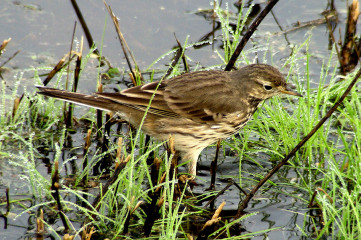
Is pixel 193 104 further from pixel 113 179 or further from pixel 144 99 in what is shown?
pixel 113 179

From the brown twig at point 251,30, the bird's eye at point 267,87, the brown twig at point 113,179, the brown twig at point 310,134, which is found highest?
the brown twig at point 251,30

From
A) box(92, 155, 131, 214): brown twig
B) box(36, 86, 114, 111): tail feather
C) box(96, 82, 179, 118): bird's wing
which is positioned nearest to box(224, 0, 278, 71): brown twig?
box(96, 82, 179, 118): bird's wing

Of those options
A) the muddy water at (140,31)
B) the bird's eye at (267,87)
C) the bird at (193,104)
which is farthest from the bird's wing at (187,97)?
the muddy water at (140,31)

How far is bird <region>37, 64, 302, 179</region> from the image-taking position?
20.6ft

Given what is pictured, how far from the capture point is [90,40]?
8227 mm

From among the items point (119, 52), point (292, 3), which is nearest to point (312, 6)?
point (292, 3)

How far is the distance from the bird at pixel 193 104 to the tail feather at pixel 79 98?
1 centimetres

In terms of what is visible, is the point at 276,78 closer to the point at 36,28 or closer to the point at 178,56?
the point at 178,56

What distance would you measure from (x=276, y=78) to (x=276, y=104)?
541 mm

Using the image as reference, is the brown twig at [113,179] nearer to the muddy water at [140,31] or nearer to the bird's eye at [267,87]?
the bird's eye at [267,87]

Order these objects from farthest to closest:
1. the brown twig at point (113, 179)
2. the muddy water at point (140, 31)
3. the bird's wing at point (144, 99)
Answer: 1. the muddy water at point (140, 31)
2. the bird's wing at point (144, 99)
3. the brown twig at point (113, 179)

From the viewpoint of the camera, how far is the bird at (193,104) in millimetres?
6289

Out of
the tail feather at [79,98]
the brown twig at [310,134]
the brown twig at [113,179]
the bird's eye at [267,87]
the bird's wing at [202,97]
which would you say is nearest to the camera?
the brown twig at [310,134]

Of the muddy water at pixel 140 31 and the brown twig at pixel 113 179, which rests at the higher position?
the muddy water at pixel 140 31
